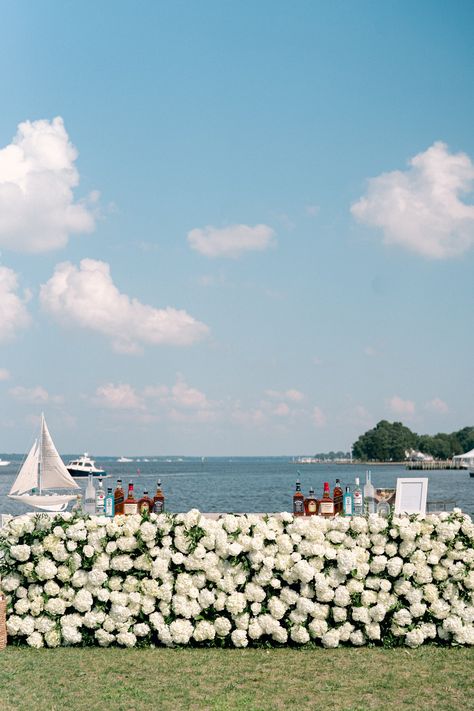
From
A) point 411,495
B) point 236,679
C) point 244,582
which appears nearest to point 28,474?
point 411,495

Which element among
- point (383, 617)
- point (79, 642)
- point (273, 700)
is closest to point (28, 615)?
point (79, 642)

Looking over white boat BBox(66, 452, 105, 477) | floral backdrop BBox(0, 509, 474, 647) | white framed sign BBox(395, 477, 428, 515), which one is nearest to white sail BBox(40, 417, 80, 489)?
white framed sign BBox(395, 477, 428, 515)

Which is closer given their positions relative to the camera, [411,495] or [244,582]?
[244,582]

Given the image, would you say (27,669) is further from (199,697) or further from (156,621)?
(199,697)

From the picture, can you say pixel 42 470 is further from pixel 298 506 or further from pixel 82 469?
pixel 82 469

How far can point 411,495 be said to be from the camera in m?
10.2

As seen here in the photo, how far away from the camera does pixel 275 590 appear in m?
8.41

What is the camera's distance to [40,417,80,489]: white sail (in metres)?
39.4

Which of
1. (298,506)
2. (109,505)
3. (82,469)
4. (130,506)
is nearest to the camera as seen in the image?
(109,505)

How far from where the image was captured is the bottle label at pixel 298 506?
10.8m

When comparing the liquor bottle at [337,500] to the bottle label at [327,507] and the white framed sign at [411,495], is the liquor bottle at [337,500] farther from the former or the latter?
the white framed sign at [411,495]

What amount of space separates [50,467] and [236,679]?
112 feet

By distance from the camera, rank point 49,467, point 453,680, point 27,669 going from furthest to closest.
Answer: point 49,467 → point 27,669 → point 453,680

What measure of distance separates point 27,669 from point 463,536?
4836 millimetres
